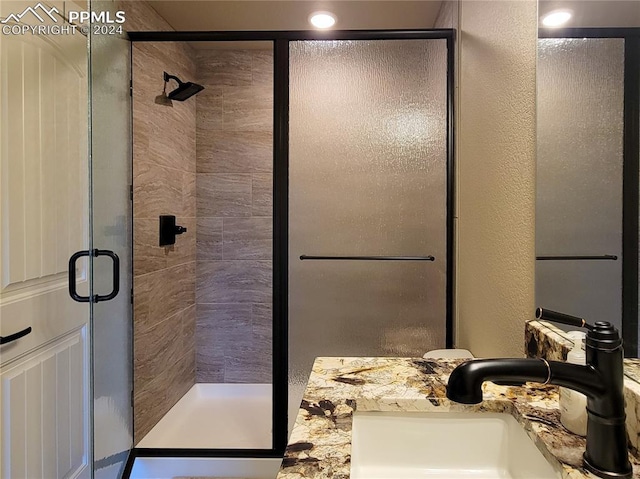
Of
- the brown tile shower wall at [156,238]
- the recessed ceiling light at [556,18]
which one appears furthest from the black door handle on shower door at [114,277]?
the recessed ceiling light at [556,18]

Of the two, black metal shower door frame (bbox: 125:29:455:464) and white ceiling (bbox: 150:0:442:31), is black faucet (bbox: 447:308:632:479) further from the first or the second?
white ceiling (bbox: 150:0:442:31)

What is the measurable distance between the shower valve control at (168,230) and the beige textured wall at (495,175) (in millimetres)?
1668

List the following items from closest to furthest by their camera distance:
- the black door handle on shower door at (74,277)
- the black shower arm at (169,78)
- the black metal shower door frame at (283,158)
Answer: the black door handle on shower door at (74,277), the black metal shower door frame at (283,158), the black shower arm at (169,78)

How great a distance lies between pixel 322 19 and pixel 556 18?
1696 millimetres

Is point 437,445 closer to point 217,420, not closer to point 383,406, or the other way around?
point 383,406

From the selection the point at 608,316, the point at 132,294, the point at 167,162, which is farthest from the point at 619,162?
the point at 167,162

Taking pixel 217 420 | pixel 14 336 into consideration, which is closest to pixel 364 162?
pixel 14 336

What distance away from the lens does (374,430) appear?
762 mm

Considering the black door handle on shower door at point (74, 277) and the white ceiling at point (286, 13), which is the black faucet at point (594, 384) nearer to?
the black door handle on shower door at point (74, 277)

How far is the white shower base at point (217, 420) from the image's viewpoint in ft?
6.70

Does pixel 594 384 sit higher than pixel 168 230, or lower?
lower

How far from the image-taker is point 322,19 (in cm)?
224

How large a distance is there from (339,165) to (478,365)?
53.8 inches

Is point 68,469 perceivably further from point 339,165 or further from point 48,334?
point 339,165
